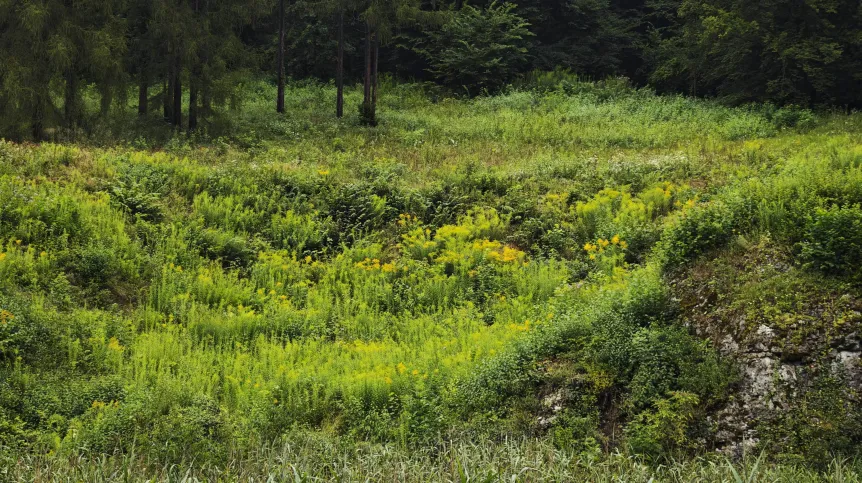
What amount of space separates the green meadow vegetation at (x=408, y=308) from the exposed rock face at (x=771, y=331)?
4 cm

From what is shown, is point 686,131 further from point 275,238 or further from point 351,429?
point 351,429

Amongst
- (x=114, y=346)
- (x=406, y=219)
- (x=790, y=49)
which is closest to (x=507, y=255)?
(x=406, y=219)

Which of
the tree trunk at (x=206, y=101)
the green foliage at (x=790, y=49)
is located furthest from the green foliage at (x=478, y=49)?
the tree trunk at (x=206, y=101)

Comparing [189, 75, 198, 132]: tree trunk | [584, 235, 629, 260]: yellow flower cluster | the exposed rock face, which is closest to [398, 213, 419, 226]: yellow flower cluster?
[584, 235, 629, 260]: yellow flower cluster

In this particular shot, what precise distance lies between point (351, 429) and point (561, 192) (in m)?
8.48

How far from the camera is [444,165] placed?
16453mm

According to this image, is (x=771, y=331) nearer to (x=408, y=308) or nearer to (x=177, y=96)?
(x=408, y=308)

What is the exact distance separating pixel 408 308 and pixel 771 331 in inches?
214

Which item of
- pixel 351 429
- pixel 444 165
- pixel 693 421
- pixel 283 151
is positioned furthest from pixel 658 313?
pixel 283 151

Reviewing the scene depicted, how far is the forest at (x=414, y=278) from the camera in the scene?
539cm

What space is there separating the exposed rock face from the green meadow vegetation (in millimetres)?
40

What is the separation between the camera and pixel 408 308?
33.2 feet

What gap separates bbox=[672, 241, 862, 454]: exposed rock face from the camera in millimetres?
5375

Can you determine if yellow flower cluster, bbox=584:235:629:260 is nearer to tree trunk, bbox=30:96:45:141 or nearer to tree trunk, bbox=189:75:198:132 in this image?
tree trunk, bbox=189:75:198:132
